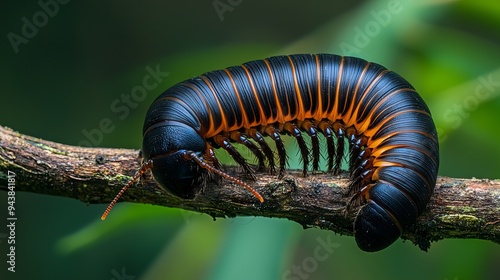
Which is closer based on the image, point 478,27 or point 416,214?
point 416,214

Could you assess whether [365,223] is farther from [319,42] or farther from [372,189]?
[319,42]

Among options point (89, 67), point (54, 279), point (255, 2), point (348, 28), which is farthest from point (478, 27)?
point (54, 279)

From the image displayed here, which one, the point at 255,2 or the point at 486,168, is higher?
the point at 255,2

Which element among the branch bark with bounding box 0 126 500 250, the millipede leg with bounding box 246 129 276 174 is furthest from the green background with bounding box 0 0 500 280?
the branch bark with bounding box 0 126 500 250

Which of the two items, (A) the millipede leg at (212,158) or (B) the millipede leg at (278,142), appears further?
(B) the millipede leg at (278,142)

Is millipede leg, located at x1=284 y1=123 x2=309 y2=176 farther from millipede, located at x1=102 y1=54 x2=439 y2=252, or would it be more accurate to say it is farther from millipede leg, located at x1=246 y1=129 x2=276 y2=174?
millipede leg, located at x1=246 y1=129 x2=276 y2=174

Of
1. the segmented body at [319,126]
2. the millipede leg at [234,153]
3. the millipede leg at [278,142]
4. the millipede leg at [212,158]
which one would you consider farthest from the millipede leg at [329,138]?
the millipede leg at [212,158]

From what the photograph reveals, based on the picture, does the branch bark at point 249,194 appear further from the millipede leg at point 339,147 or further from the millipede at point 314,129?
the millipede leg at point 339,147
